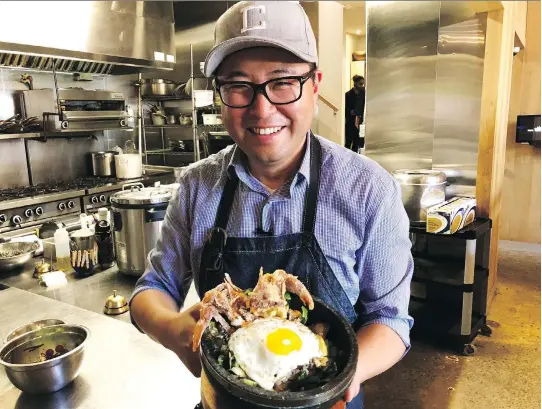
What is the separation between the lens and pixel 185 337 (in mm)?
1130

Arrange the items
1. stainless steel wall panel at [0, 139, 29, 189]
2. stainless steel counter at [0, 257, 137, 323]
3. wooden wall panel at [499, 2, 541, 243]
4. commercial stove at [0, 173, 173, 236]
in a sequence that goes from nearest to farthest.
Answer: stainless steel counter at [0, 257, 137, 323], commercial stove at [0, 173, 173, 236], stainless steel wall panel at [0, 139, 29, 189], wooden wall panel at [499, 2, 541, 243]

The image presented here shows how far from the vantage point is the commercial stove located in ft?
13.5

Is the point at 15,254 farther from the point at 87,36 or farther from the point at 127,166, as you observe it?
the point at 127,166

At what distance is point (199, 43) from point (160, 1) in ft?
3.23

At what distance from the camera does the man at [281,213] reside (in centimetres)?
123

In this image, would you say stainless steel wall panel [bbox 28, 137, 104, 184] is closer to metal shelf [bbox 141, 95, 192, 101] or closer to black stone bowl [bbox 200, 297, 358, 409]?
metal shelf [bbox 141, 95, 192, 101]

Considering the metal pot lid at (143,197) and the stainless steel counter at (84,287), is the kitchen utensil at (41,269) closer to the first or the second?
the stainless steel counter at (84,287)

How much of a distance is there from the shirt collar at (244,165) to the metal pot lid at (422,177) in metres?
2.32

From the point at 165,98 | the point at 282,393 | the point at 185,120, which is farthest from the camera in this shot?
the point at 165,98

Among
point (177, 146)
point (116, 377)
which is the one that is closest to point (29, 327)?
point (116, 377)

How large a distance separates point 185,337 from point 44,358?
0.64 meters

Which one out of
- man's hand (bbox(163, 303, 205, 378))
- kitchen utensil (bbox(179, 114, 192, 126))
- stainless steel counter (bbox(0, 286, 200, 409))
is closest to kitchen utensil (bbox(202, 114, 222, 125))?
kitchen utensil (bbox(179, 114, 192, 126))

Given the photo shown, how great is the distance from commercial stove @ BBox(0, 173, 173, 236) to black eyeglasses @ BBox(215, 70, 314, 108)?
9.82 ft

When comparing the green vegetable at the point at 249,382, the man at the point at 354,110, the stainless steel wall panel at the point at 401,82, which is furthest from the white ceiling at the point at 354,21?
the green vegetable at the point at 249,382
